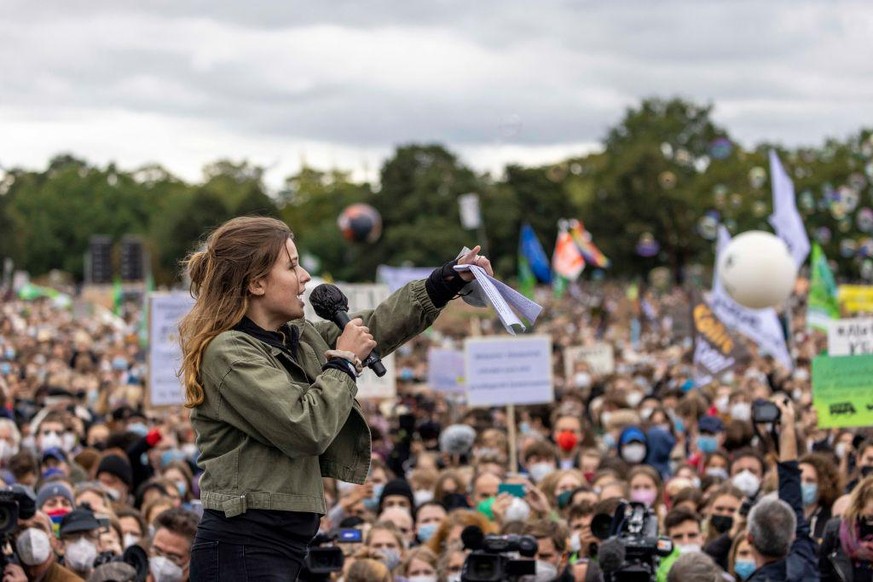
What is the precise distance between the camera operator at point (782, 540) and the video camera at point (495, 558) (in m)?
0.89

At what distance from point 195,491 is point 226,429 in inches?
261

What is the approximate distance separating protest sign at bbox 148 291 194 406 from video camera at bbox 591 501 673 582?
24.1 feet

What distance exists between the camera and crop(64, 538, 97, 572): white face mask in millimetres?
6164

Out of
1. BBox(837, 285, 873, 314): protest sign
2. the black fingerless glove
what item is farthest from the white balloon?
the black fingerless glove

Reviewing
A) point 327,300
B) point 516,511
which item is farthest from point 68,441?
point 327,300

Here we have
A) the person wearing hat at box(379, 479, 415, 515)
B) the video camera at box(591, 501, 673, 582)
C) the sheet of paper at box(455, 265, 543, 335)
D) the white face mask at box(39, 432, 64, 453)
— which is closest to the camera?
the sheet of paper at box(455, 265, 543, 335)

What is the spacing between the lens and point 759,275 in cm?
1327

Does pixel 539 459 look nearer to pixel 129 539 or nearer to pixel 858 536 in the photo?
pixel 129 539

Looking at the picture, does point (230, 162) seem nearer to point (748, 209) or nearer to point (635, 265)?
point (635, 265)

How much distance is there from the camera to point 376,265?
88.2m

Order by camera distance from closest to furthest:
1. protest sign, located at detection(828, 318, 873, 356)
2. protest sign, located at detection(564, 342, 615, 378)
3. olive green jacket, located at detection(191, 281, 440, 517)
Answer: olive green jacket, located at detection(191, 281, 440, 517) → protest sign, located at detection(828, 318, 873, 356) → protest sign, located at detection(564, 342, 615, 378)

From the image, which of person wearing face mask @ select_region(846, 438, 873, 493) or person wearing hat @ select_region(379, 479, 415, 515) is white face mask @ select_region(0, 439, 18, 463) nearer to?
person wearing hat @ select_region(379, 479, 415, 515)

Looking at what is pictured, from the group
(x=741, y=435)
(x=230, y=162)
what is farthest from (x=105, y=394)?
(x=230, y=162)

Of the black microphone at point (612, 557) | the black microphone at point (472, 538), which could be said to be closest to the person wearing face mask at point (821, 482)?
the black microphone at point (472, 538)
